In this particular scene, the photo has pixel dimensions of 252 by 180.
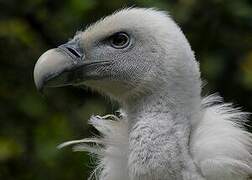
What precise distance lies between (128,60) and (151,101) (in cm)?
25

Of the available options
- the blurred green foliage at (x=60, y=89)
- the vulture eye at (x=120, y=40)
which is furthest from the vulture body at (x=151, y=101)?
the blurred green foliage at (x=60, y=89)

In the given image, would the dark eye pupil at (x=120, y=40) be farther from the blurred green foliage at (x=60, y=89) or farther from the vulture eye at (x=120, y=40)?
the blurred green foliage at (x=60, y=89)

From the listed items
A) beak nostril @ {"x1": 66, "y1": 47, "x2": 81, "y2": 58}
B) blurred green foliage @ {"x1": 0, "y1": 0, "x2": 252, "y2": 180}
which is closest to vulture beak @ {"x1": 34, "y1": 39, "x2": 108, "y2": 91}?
beak nostril @ {"x1": 66, "y1": 47, "x2": 81, "y2": 58}

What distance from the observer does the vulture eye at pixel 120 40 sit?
543cm

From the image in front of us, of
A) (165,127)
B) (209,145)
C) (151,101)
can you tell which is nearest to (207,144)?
(209,145)

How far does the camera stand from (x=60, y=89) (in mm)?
7520

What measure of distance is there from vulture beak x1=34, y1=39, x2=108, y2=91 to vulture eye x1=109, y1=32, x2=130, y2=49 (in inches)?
4.2

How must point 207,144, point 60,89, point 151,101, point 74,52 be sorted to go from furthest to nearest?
point 60,89 < point 74,52 < point 151,101 < point 207,144

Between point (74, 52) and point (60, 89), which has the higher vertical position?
point (60, 89)

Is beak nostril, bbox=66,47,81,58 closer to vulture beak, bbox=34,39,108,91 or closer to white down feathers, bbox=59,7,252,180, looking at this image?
vulture beak, bbox=34,39,108,91

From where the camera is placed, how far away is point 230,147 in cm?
527

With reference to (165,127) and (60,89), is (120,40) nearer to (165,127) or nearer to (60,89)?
(165,127)

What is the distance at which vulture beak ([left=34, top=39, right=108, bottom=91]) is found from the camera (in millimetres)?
5234

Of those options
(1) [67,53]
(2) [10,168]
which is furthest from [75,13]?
(1) [67,53]
